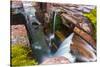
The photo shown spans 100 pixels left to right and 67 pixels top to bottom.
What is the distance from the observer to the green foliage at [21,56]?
2.04 metres

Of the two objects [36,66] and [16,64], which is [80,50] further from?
[16,64]

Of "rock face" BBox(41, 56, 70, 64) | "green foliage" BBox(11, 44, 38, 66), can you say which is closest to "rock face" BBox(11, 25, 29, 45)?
"green foliage" BBox(11, 44, 38, 66)

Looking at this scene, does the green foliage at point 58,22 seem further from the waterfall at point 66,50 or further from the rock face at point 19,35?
the rock face at point 19,35

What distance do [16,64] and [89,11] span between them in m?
1.13

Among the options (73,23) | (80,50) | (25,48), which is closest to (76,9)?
(73,23)

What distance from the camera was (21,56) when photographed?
2.07m

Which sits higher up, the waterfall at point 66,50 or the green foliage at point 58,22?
the green foliage at point 58,22

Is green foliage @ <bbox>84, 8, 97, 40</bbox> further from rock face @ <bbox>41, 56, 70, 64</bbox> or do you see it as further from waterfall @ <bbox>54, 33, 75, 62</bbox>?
rock face @ <bbox>41, 56, 70, 64</bbox>

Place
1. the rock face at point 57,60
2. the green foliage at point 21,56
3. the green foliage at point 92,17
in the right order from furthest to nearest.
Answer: the green foliage at point 92,17, the rock face at point 57,60, the green foliage at point 21,56

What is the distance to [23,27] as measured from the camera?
2.11m

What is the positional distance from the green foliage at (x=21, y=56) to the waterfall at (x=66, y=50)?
1.06ft

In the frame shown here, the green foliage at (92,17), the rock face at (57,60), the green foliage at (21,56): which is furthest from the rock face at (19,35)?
the green foliage at (92,17)

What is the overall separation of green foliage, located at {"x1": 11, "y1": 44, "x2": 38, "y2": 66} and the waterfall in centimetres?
32

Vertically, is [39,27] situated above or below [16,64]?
above
